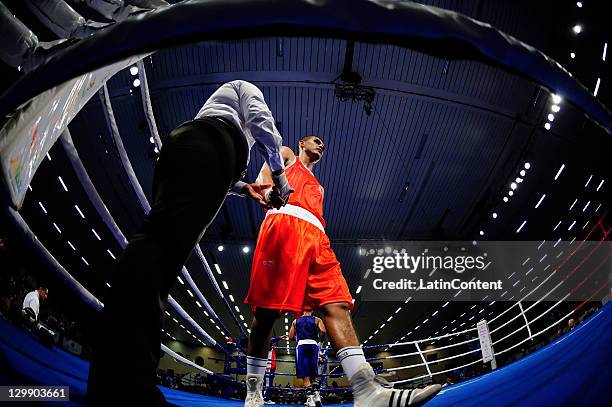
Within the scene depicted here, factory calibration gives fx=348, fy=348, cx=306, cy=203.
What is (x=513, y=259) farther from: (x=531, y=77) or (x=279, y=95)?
(x=531, y=77)

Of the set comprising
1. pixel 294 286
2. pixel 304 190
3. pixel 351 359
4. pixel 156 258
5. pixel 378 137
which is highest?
pixel 378 137

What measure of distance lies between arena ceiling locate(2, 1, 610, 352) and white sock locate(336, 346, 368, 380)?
514cm

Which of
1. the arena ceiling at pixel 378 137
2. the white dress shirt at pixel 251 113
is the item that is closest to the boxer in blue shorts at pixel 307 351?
the white dress shirt at pixel 251 113

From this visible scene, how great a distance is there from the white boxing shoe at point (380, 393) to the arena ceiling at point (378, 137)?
526 cm

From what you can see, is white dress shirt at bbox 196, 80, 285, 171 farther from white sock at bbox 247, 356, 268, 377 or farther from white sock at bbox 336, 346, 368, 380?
white sock at bbox 247, 356, 268, 377

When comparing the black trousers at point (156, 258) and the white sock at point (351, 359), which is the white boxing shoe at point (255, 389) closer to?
the white sock at point (351, 359)

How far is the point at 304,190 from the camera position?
2.05m

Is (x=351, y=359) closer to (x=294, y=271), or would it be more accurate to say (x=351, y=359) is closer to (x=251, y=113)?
(x=294, y=271)

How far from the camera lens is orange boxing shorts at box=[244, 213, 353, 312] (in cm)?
165

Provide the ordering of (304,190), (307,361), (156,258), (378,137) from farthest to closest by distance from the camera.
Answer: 1. (378,137)
2. (307,361)
3. (304,190)
4. (156,258)

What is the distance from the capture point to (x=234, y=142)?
3.53ft

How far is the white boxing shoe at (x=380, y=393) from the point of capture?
3.75ft

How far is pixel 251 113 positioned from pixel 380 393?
1.09m

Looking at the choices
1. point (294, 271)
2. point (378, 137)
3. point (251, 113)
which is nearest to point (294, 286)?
point (294, 271)
